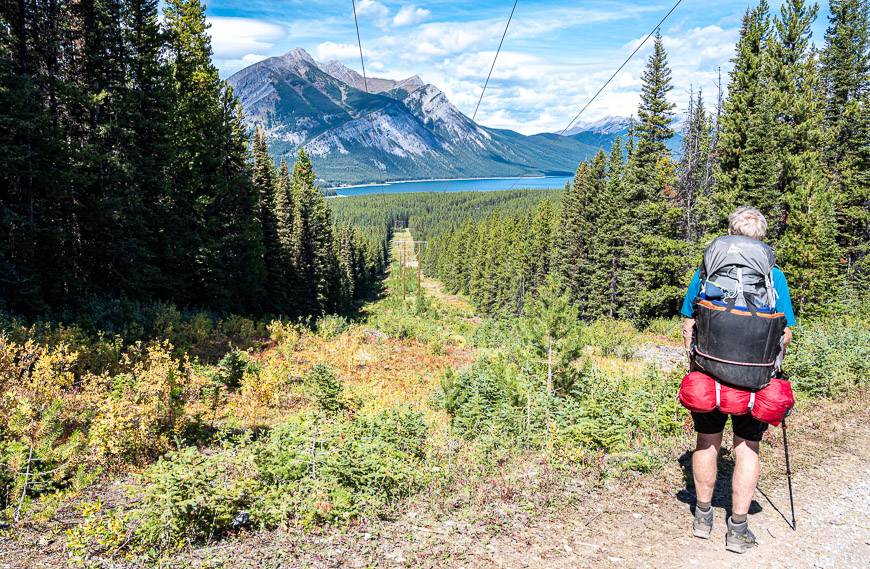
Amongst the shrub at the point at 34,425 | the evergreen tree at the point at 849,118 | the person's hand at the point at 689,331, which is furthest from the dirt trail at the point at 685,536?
the evergreen tree at the point at 849,118

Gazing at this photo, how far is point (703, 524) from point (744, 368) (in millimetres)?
1544

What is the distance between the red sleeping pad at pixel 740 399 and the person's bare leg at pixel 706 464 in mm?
394

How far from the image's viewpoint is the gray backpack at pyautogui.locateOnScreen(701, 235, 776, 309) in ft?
12.0

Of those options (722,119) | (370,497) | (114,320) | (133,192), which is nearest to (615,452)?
(370,497)

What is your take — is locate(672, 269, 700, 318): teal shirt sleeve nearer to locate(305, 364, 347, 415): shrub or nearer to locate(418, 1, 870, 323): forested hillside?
locate(305, 364, 347, 415): shrub

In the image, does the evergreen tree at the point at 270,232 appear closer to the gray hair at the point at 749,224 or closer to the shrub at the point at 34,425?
the shrub at the point at 34,425

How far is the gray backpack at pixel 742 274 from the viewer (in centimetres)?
365

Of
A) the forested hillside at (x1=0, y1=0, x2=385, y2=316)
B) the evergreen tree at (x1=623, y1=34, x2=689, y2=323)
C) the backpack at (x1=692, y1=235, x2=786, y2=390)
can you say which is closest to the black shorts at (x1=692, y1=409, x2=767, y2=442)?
the backpack at (x1=692, y1=235, x2=786, y2=390)

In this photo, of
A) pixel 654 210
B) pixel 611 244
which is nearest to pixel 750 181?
pixel 654 210

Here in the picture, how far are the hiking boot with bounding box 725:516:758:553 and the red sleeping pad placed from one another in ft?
3.12

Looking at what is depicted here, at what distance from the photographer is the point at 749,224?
12.6 feet

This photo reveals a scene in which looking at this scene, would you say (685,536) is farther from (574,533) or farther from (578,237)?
(578,237)

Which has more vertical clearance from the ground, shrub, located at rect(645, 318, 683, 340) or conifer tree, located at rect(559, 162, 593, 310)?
conifer tree, located at rect(559, 162, 593, 310)

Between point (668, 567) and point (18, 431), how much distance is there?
663 centimetres
